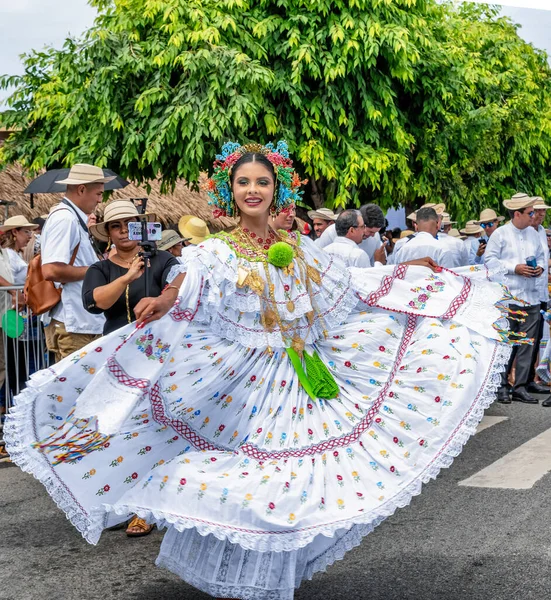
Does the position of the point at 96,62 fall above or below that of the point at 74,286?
above

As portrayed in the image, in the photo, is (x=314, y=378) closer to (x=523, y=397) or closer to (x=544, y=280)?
(x=523, y=397)

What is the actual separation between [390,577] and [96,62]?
12.9m

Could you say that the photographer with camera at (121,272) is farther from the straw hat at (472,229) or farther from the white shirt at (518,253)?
the straw hat at (472,229)

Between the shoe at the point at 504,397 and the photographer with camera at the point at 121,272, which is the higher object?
the photographer with camera at the point at 121,272

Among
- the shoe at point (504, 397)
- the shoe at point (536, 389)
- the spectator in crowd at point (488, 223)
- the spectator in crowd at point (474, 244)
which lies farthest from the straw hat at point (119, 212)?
the spectator in crowd at point (488, 223)

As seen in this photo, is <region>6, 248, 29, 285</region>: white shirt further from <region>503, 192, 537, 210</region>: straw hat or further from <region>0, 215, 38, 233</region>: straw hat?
<region>503, 192, 537, 210</region>: straw hat

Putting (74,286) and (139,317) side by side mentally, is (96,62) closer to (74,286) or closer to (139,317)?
(74,286)

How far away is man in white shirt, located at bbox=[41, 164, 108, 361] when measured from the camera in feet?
21.1

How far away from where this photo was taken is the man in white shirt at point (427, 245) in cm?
931

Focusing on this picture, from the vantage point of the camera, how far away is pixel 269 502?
3.79 meters

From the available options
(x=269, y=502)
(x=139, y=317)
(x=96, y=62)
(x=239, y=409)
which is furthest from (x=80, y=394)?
(x=96, y=62)

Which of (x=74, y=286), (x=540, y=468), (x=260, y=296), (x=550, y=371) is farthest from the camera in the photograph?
(x=550, y=371)

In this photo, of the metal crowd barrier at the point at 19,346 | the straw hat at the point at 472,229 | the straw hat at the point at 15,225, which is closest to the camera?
the metal crowd barrier at the point at 19,346

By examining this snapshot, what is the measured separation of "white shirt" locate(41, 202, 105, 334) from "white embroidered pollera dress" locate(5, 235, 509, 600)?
2.27 metres
